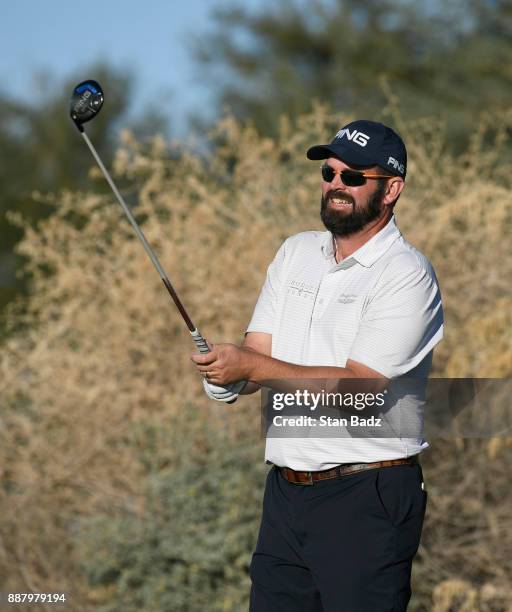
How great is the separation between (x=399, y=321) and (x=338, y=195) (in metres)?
0.52

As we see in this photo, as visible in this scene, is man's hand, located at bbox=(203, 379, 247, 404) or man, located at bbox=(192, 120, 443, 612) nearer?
man, located at bbox=(192, 120, 443, 612)

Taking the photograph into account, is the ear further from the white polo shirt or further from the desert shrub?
the desert shrub

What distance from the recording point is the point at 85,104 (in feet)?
12.3

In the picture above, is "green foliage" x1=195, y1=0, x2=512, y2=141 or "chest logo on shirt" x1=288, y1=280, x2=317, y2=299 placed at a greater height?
"green foliage" x1=195, y1=0, x2=512, y2=141

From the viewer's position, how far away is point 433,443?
22.3ft

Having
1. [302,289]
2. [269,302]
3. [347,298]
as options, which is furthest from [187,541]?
[347,298]

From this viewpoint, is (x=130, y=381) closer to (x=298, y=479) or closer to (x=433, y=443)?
(x=433, y=443)

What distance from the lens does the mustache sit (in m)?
3.82

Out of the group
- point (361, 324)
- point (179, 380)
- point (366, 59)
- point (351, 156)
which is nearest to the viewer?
point (361, 324)

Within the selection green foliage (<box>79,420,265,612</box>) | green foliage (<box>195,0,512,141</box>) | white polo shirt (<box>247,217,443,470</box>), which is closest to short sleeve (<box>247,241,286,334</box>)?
white polo shirt (<box>247,217,443,470</box>)

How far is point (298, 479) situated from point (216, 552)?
2403 mm

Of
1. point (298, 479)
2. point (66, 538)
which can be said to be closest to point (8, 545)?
point (66, 538)

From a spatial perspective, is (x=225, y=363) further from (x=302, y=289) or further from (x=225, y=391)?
(x=302, y=289)

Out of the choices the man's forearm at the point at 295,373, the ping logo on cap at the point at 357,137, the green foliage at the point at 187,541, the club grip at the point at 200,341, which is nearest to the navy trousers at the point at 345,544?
the man's forearm at the point at 295,373
